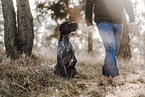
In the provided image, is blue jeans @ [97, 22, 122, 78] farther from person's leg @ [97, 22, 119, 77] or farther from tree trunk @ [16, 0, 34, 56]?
tree trunk @ [16, 0, 34, 56]

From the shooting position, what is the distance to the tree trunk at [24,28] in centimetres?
559

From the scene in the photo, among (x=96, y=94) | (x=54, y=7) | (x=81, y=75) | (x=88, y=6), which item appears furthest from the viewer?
(x=54, y=7)

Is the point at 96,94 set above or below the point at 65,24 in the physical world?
below

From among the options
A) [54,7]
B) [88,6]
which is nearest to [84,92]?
[88,6]

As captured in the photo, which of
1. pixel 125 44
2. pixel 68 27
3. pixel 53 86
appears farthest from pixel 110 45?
pixel 125 44

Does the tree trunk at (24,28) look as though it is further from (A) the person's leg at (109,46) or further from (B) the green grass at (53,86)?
(A) the person's leg at (109,46)

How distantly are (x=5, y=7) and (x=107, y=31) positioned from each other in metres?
3.89

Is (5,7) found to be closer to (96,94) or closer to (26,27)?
(26,27)

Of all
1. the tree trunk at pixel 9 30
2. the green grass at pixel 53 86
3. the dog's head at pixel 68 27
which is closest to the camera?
the green grass at pixel 53 86

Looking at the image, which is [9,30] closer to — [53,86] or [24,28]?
[24,28]

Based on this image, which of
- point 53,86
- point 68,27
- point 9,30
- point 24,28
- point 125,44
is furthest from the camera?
point 125,44

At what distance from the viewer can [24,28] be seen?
18.3 feet

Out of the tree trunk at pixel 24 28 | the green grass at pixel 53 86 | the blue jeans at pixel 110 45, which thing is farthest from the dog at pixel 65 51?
the tree trunk at pixel 24 28

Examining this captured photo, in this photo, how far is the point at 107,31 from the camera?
3367mm
